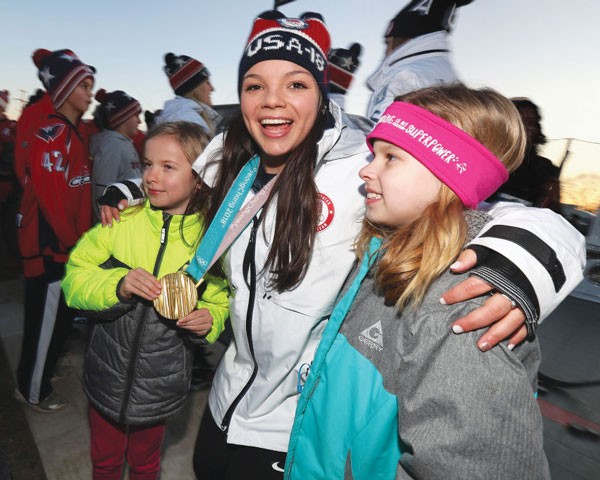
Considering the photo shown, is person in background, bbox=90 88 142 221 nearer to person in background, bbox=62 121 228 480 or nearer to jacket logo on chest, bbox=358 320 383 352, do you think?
person in background, bbox=62 121 228 480

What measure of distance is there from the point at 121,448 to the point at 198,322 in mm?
972

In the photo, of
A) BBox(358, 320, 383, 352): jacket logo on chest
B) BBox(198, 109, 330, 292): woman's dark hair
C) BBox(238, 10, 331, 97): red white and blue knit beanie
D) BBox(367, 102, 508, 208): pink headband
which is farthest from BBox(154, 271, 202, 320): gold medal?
BBox(367, 102, 508, 208): pink headband

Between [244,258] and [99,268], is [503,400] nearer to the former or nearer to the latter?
[244,258]

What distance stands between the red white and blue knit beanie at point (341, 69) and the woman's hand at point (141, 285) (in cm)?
437

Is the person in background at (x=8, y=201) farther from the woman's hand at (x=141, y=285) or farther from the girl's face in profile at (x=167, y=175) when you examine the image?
the woman's hand at (x=141, y=285)

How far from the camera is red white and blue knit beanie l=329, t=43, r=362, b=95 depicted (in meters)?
5.15

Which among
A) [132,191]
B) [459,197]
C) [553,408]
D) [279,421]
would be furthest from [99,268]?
[553,408]

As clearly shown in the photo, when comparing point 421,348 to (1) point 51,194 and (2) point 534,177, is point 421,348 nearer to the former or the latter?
(2) point 534,177

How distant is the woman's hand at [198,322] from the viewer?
1.60 m

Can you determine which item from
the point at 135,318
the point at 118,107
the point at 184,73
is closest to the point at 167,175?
the point at 135,318

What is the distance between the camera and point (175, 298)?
1.55 m

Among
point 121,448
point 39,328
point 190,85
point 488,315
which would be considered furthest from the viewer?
point 190,85

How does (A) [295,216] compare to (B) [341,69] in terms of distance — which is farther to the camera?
(B) [341,69]

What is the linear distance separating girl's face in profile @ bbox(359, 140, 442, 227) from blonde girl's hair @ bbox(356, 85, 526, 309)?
0.10 ft
